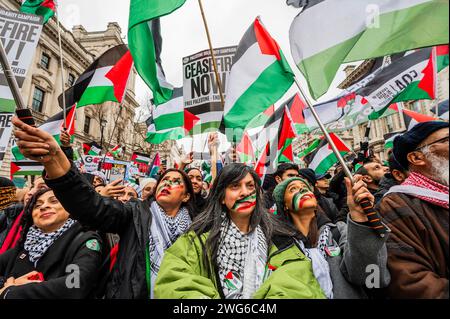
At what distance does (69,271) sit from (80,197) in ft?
1.85

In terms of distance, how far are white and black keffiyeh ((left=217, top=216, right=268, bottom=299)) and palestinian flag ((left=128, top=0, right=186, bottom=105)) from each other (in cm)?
228

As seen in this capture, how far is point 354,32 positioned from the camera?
1.73m

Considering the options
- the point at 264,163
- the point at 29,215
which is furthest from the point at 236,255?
the point at 264,163

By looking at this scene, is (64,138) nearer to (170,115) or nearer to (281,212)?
(281,212)

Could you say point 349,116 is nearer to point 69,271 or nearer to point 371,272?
point 371,272

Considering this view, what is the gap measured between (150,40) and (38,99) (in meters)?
27.2

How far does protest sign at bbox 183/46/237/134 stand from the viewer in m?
4.28

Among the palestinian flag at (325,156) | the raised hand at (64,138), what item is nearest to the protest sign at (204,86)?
the raised hand at (64,138)

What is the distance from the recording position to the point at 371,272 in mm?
1438

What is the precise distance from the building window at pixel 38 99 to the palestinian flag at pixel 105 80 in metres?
24.9

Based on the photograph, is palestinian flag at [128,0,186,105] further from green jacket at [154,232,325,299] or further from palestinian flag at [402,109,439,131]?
palestinian flag at [402,109,439,131]

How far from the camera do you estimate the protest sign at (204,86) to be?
4.28 m

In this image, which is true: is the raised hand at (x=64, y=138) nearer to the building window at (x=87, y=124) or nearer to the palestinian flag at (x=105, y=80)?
the palestinian flag at (x=105, y=80)

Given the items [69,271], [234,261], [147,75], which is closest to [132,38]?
[147,75]
